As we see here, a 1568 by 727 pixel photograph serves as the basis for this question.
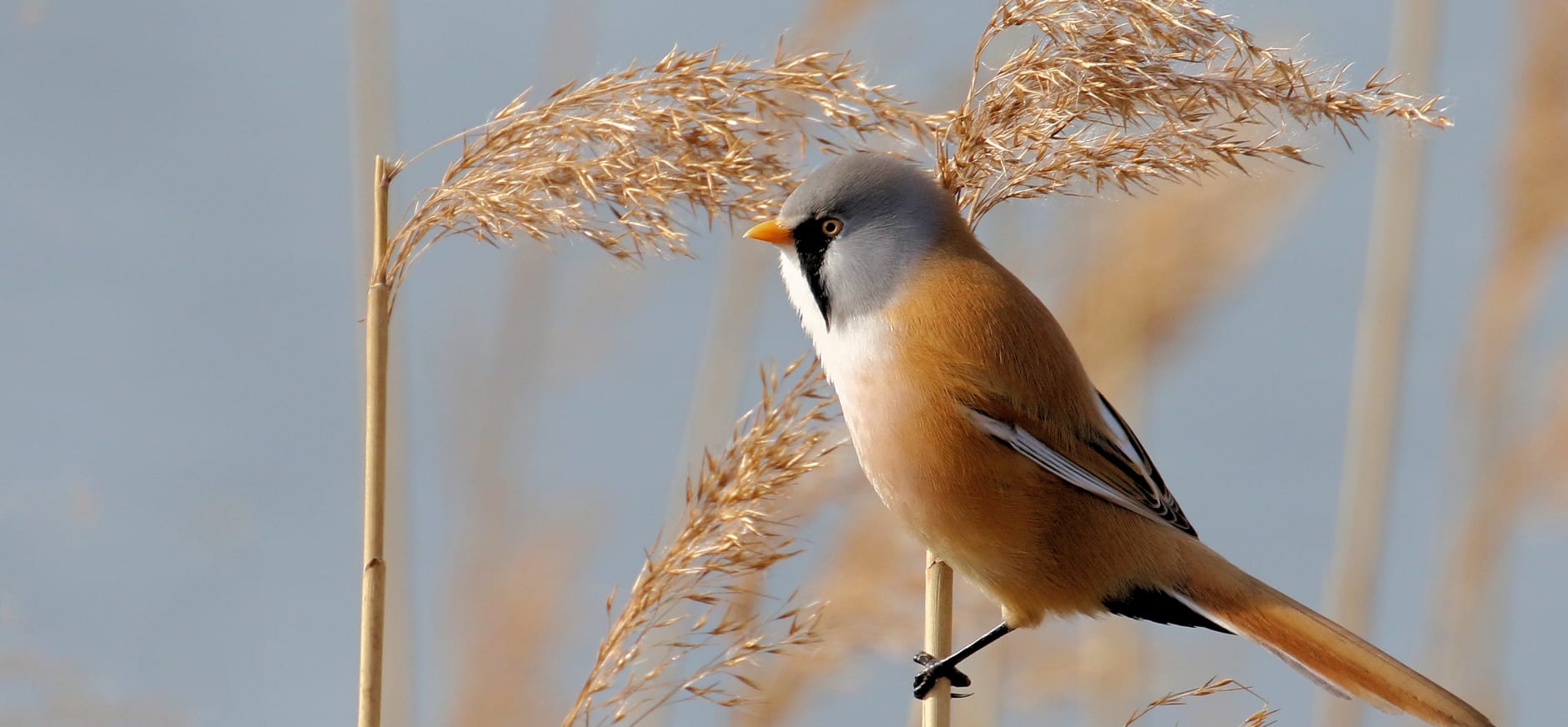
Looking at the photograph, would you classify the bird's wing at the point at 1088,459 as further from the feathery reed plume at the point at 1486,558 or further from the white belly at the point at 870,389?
the feathery reed plume at the point at 1486,558

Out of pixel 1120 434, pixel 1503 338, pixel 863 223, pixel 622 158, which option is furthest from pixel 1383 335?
pixel 622 158

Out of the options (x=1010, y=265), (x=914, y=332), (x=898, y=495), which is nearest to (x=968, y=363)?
(x=914, y=332)

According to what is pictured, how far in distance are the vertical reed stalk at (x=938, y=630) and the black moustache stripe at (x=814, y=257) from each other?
37 cm

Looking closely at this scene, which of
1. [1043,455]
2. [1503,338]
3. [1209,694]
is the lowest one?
[1209,694]

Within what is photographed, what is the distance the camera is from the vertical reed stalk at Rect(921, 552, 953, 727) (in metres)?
1.72

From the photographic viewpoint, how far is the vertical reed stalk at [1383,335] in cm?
266

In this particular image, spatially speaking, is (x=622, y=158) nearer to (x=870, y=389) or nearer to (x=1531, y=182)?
(x=870, y=389)

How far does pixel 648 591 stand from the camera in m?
1.63

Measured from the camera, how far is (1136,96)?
1760 mm

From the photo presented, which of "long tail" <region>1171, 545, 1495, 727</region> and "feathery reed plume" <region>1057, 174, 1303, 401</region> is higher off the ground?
"feathery reed plume" <region>1057, 174, 1303, 401</region>

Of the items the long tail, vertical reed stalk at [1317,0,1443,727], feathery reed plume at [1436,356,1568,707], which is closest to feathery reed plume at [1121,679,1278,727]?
the long tail

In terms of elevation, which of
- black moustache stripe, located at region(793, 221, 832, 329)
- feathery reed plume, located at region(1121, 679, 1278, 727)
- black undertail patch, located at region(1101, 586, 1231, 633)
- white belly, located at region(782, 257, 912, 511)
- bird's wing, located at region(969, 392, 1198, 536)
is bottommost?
feathery reed plume, located at region(1121, 679, 1278, 727)

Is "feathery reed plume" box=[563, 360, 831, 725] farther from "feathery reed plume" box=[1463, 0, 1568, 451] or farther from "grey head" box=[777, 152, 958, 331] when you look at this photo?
"feathery reed plume" box=[1463, 0, 1568, 451]

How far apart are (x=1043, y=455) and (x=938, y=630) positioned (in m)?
0.28
